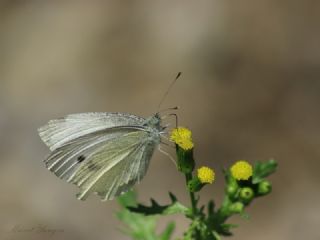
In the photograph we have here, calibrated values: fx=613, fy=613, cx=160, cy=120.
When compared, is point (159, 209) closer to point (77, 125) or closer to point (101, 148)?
point (101, 148)

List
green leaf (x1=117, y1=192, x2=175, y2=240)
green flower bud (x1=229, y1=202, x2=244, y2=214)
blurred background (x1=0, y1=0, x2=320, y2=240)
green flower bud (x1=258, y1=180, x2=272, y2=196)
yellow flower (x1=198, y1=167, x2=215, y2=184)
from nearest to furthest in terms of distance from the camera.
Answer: yellow flower (x1=198, y1=167, x2=215, y2=184) → green flower bud (x1=229, y1=202, x2=244, y2=214) → green flower bud (x1=258, y1=180, x2=272, y2=196) → green leaf (x1=117, y1=192, x2=175, y2=240) → blurred background (x1=0, y1=0, x2=320, y2=240)

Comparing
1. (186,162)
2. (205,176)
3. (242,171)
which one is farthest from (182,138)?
(242,171)

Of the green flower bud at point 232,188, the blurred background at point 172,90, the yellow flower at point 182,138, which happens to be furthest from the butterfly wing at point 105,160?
the blurred background at point 172,90

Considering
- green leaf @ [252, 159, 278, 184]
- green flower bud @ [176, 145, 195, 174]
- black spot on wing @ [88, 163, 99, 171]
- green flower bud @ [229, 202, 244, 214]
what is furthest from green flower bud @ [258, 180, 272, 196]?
black spot on wing @ [88, 163, 99, 171]

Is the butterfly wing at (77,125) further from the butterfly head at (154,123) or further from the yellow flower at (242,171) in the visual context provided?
the yellow flower at (242,171)

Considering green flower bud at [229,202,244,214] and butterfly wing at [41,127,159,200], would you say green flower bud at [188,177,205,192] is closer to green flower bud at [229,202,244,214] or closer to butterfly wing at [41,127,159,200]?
green flower bud at [229,202,244,214]

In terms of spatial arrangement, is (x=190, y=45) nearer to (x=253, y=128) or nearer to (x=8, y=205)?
(x=253, y=128)
